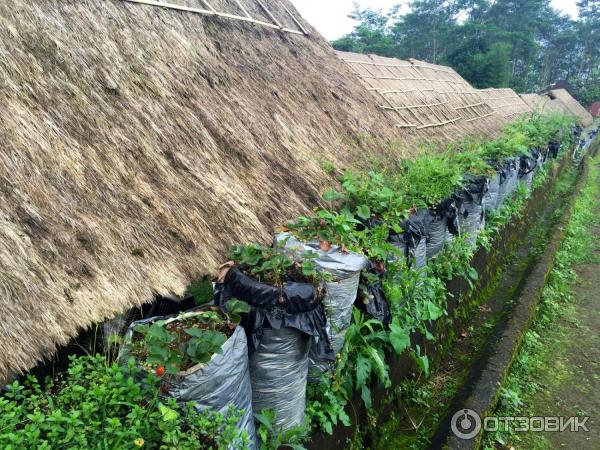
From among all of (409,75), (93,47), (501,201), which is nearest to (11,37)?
(93,47)

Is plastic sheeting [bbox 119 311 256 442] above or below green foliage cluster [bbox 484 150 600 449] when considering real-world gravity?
above

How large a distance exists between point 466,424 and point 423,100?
6.35 metres

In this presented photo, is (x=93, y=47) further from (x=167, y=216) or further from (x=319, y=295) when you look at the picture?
(x=319, y=295)

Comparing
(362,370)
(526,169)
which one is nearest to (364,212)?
(362,370)

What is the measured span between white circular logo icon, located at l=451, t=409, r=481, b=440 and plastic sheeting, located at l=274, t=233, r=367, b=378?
1368mm

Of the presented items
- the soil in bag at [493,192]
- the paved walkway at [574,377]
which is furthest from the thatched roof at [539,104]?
the paved walkway at [574,377]

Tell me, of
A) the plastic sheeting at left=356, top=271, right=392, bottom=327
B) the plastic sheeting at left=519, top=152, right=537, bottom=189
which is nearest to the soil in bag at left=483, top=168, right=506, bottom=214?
the plastic sheeting at left=519, top=152, right=537, bottom=189

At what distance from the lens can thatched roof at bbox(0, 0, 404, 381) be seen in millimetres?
1958

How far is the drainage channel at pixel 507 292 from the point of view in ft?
11.5

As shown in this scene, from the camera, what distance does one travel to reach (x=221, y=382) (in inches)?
68.2

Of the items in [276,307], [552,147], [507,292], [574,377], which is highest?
[276,307]

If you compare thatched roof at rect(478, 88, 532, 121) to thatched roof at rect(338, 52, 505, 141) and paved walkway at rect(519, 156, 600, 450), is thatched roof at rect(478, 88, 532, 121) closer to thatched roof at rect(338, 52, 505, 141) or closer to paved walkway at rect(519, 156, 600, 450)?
thatched roof at rect(338, 52, 505, 141)

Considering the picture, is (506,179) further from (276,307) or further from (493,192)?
(276,307)

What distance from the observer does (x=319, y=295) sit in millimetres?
2168
